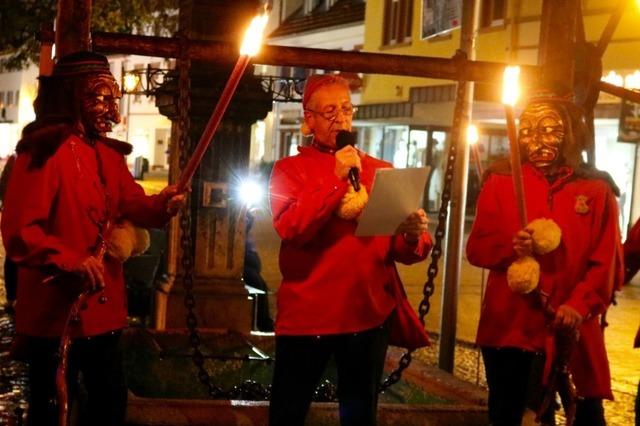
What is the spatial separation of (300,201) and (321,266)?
0.92 feet

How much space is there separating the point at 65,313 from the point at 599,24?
55.0ft

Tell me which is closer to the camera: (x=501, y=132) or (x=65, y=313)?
(x=65, y=313)

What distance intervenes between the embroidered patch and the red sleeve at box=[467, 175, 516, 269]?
292 millimetres

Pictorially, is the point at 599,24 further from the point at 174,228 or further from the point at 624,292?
the point at 174,228

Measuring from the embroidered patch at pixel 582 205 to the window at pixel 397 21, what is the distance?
23895 millimetres

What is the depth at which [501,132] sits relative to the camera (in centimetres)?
2839

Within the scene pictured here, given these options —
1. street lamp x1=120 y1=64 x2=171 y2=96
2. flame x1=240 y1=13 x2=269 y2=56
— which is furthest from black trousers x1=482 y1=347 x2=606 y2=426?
A: street lamp x1=120 y1=64 x2=171 y2=96

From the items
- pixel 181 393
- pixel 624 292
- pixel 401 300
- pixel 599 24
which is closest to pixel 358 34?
pixel 599 24

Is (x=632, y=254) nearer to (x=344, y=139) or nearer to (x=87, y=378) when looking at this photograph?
(x=344, y=139)

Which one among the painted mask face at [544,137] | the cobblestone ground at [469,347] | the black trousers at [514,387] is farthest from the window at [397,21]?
the black trousers at [514,387]

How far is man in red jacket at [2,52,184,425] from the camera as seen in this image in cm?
388

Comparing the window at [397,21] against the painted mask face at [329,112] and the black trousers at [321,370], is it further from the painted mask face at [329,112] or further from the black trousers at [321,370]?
the black trousers at [321,370]

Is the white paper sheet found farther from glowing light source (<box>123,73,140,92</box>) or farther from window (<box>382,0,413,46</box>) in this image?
window (<box>382,0,413,46</box>)

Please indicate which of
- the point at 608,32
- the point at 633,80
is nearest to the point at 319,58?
the point at 608,32
